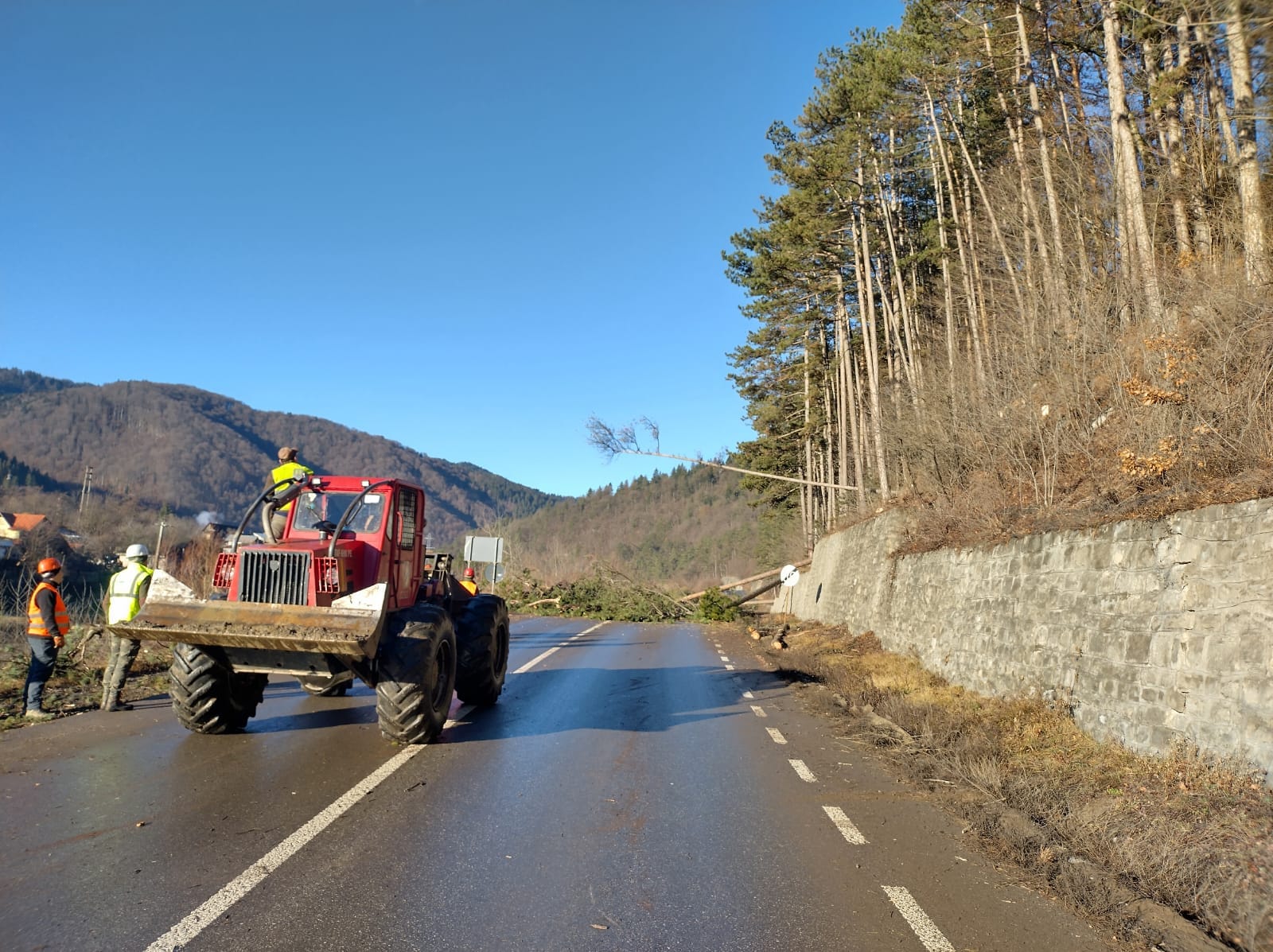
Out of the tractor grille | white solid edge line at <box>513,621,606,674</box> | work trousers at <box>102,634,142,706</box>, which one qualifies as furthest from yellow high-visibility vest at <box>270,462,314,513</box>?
white solid edge line at <box>513,621,606,674</box>

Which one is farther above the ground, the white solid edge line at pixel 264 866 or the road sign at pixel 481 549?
the road sign at pixel 481 549

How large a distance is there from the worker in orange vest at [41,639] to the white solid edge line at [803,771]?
778 centimetres

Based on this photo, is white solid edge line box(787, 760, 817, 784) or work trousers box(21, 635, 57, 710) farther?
work trousers box(21, 635, 57, 710)

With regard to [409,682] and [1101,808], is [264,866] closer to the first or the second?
[409,682]

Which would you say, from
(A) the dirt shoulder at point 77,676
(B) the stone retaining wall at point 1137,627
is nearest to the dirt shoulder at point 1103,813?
(B) the stone retaining wall at point 1137,627

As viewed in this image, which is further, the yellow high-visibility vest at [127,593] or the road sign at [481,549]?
the road sign at [481,549]

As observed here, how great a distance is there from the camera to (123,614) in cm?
933

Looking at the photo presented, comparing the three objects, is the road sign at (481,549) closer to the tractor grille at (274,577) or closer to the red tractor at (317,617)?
the red tractor at (317,617)

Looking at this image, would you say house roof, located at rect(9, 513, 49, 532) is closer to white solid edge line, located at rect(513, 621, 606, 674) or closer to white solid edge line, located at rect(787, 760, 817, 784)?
white solid edge line, located at rect(513, 621, 606, 674)

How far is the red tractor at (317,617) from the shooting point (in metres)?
7.06

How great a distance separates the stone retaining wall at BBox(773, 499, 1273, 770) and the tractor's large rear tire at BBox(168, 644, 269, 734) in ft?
26.9

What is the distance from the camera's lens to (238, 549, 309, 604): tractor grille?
7.43 meters

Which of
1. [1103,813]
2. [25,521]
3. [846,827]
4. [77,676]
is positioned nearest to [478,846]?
[846,827]

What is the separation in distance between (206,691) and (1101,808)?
7.65m
